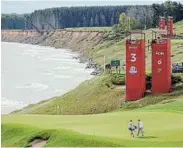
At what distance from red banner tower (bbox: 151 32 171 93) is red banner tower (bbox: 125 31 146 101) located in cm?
111

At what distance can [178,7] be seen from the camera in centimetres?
13950

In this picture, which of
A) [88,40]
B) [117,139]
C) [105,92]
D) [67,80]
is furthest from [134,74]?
[88,40]

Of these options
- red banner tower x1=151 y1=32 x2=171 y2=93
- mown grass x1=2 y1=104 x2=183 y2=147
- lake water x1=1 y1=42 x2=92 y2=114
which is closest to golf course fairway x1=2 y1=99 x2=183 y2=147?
mown grass x1=2 y1=104 x2=183 y2=147

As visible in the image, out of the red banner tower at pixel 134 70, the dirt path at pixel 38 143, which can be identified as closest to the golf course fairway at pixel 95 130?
the dirt path at pixel 38 143

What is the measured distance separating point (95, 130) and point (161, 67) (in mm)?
19802

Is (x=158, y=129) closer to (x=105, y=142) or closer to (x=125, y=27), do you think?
(x=105, y=142)

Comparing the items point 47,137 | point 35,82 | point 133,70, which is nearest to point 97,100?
point 133,70

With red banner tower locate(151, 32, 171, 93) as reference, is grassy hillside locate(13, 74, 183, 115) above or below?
below

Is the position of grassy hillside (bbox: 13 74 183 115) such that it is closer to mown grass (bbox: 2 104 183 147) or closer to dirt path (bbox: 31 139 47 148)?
mown grass (bbox: 2 104 183 147)

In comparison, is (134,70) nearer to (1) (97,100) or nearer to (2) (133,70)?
(2) (133,70)

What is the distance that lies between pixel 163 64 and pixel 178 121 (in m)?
17.2

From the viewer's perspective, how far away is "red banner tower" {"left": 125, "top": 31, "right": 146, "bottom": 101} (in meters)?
44.7

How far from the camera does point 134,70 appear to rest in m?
44.8

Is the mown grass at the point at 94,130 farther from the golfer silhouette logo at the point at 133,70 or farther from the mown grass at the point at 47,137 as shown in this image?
the golfer silhouette logo at the point at 133,70
